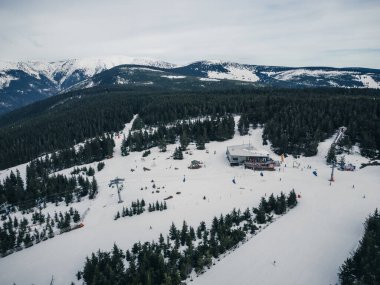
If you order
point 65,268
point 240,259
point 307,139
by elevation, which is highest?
point 307,139

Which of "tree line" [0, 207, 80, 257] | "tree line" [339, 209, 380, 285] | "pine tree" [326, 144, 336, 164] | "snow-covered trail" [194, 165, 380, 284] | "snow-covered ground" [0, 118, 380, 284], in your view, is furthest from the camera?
"pine tree" [326, 144, 336, 164]

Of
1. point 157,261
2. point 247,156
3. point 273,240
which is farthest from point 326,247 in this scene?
point 247,156

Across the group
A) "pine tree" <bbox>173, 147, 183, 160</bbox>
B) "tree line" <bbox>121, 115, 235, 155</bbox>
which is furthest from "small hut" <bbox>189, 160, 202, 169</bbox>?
"tree line" <bbox>121, 115, 235, 155</bbox>

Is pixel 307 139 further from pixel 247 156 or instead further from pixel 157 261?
pixel 157 261

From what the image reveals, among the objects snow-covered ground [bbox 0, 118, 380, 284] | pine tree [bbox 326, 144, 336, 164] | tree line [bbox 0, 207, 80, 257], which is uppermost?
pine tree [bbox 326, 144, 336, 164]

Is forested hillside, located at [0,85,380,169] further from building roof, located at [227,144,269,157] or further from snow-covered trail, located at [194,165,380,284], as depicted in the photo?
snow-covered trail, located at [194,165,380,284]

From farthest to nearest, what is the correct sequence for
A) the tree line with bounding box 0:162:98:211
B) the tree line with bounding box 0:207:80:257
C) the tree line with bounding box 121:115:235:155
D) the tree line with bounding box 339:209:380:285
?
the tree line with bounding box 121:115:235:155, the tree line with bounding box 0:162:98:211, the tree line with bounding box 0:207:80:257, the tree line with bounding box 339:209:380:285

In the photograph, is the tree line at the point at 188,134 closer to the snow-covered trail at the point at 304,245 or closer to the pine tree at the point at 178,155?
the pine tree at the point at 178,155

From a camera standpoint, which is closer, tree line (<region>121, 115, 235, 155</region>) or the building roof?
the building roof

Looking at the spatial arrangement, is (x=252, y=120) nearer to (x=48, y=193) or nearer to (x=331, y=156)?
(x=331, y=156)
